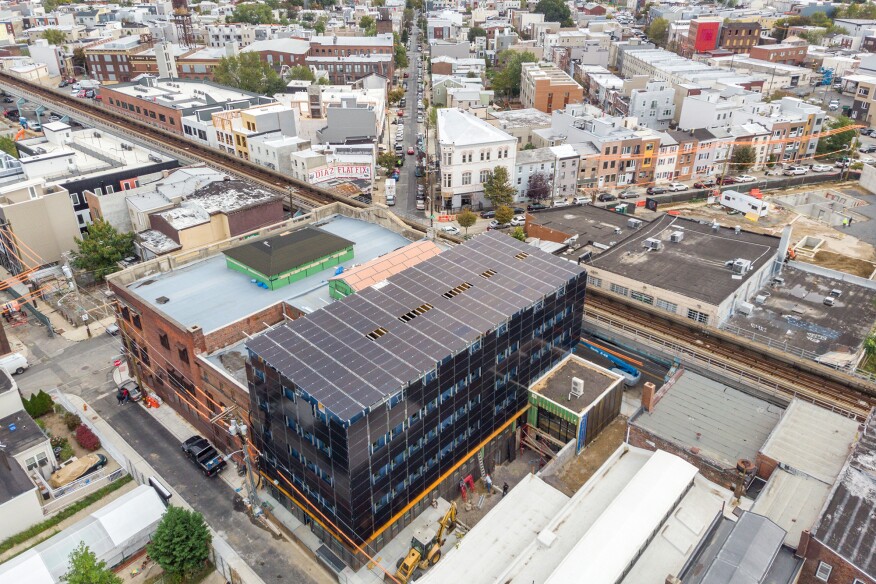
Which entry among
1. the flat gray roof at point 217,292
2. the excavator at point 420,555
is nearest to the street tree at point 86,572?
the excavator at point 420,555

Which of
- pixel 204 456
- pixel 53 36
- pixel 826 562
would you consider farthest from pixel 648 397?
pixel 53 36

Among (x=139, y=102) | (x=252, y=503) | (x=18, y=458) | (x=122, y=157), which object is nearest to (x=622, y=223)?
(x=252, y=503)

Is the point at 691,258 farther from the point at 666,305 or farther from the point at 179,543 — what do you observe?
the point at 179,543

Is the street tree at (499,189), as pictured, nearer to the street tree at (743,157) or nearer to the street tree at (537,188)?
the street tree at (537,188)

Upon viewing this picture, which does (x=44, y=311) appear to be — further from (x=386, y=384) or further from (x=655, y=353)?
(x=655, y=353)

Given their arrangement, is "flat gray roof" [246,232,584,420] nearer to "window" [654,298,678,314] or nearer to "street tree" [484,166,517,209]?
"window" [654,298,678,314]

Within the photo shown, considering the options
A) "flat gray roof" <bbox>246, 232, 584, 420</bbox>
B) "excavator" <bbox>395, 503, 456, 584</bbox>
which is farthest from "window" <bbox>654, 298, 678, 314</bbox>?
"excavator" <bbox>395, 503, 456, 584</bbox>
